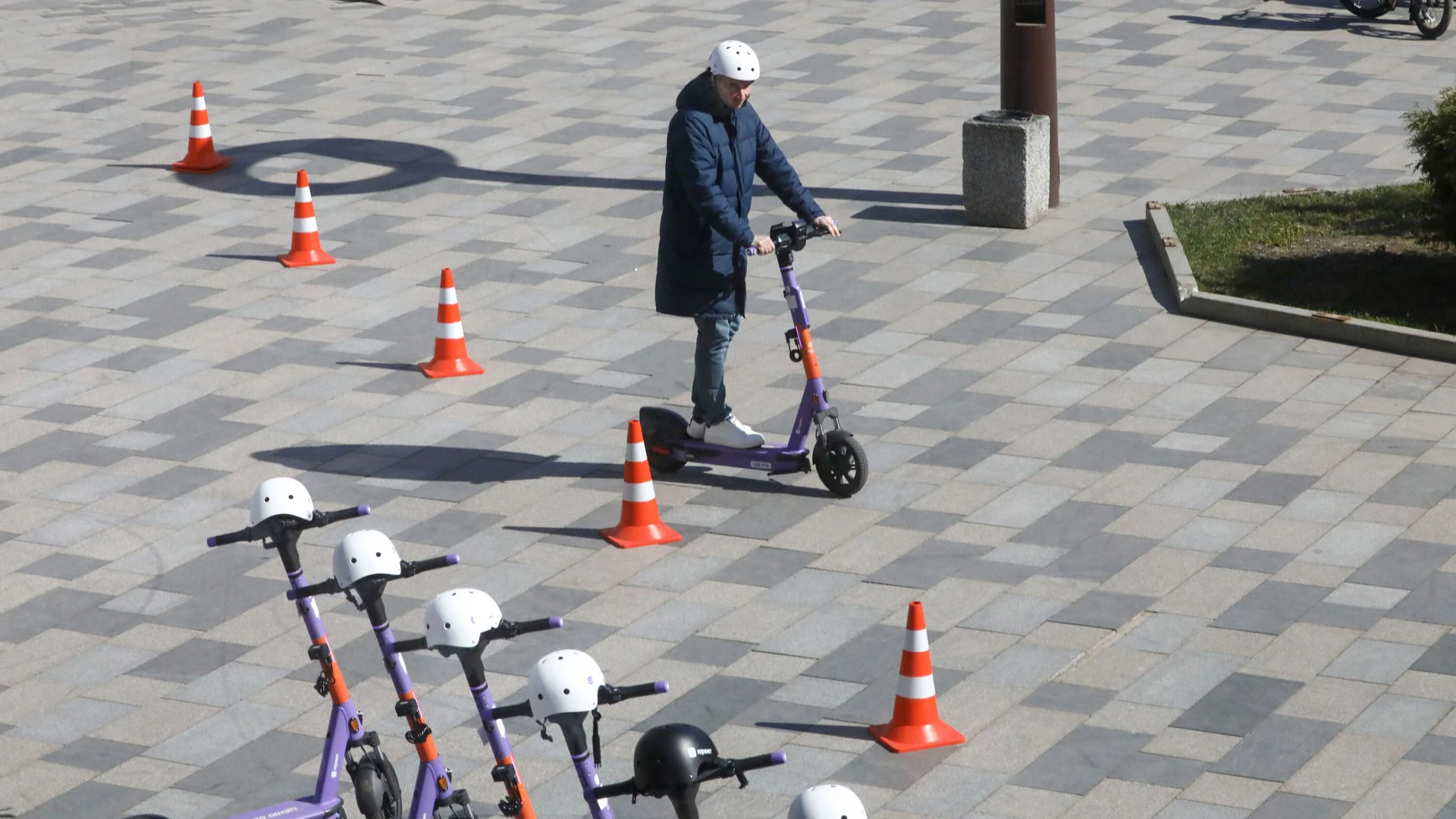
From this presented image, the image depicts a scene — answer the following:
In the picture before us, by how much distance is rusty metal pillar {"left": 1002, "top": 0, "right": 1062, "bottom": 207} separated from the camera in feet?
43.8

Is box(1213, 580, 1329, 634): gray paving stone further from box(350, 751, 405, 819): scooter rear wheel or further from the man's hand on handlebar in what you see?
box(350, 751, 405, 819): scooter rear wheel

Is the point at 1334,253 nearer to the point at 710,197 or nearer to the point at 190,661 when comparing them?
the point at 710,197

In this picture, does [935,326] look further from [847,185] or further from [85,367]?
[85,367]

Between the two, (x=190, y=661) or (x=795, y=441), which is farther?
(x=795, y=441)

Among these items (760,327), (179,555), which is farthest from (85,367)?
(760,327)

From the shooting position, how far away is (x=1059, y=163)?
1430cm

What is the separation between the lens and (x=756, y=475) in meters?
9.66

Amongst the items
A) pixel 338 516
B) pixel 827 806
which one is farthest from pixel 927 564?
pixel 827 806

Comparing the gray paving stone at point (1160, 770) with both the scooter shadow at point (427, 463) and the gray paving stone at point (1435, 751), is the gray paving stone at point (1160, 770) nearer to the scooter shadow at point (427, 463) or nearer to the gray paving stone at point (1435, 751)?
the gray paving stone at point (1435, 751)

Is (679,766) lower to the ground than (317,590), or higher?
higher

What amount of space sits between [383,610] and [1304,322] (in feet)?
22.8

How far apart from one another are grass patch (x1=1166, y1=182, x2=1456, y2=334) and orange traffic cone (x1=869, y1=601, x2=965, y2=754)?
525 cm

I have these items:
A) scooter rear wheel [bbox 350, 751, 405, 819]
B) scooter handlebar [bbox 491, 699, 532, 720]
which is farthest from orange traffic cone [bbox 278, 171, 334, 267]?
scooter handlebar [bbox 491, 699, 532, 720]

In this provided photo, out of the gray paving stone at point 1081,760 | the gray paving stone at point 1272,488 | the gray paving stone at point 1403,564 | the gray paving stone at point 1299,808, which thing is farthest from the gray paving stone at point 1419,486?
the gray paving stone at point 1299,808
